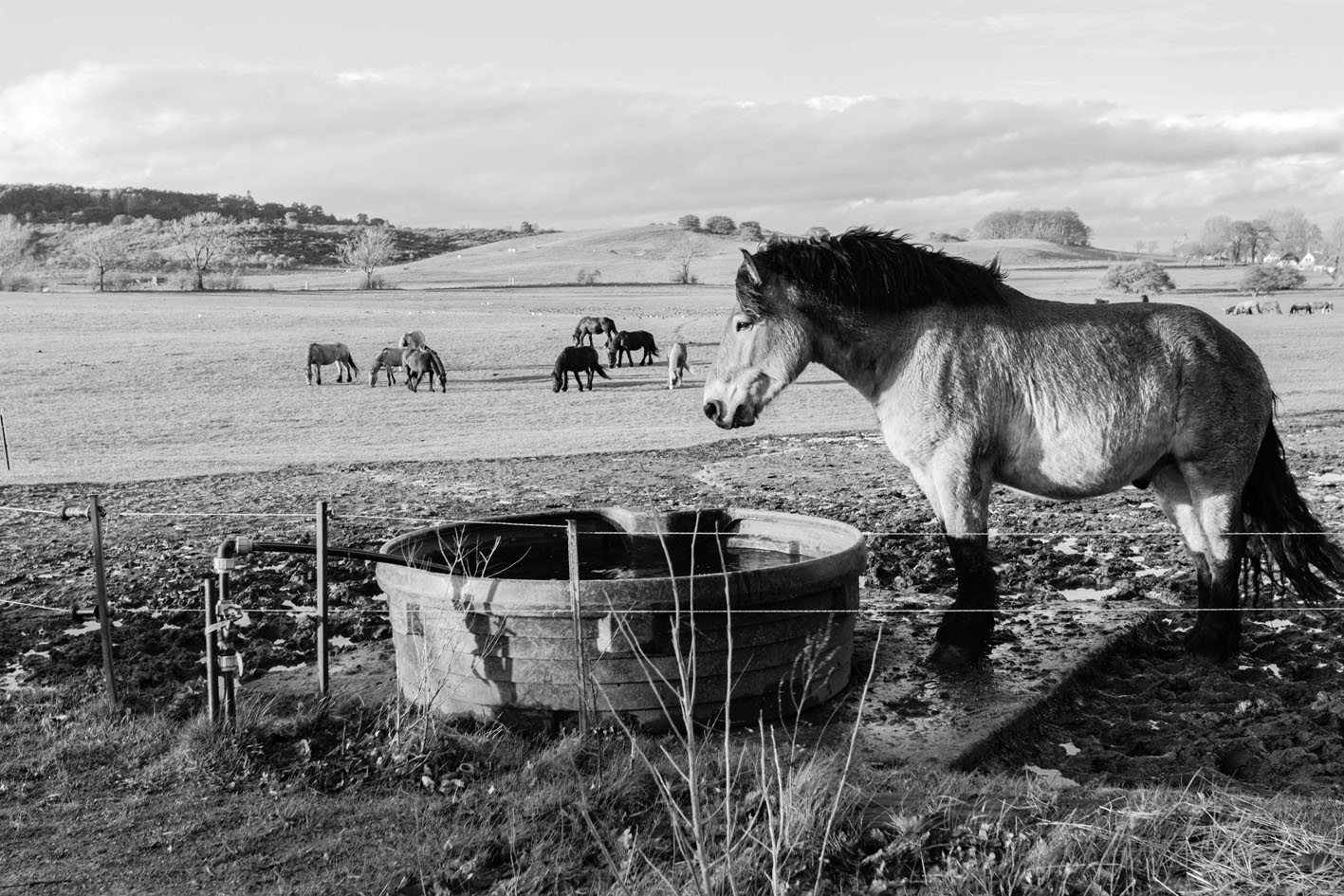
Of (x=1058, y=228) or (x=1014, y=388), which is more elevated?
(x=1058, y=228)

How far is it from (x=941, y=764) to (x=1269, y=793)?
1.37 metres

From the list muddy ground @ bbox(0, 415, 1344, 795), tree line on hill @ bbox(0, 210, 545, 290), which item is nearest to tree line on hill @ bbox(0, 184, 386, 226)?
tree line on hill @ bbox(0, 210, 545, 290)

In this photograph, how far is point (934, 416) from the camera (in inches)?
251

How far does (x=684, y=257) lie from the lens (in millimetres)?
104500

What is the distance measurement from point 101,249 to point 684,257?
160ft

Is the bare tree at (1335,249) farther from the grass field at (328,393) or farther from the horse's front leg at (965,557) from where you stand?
the horse's front leg at (965,557)

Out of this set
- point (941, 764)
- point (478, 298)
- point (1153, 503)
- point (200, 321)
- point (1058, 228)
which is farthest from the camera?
point (1058, 228)

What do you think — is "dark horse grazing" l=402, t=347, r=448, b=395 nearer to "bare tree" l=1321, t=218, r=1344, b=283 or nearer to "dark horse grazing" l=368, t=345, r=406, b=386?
"dark horse grazing" l=368, t=345, r=406, b=386

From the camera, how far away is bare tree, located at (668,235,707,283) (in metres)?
90.1

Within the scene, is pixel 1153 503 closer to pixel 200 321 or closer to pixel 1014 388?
pixel 1014 388

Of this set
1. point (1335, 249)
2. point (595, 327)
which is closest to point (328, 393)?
point (595, 327)

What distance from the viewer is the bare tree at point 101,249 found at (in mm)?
80000

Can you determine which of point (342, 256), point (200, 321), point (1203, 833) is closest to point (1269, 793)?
point (1203, 833)

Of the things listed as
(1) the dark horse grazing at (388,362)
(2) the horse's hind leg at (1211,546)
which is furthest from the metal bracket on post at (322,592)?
(1) the dark horse grazing at (388,362)
